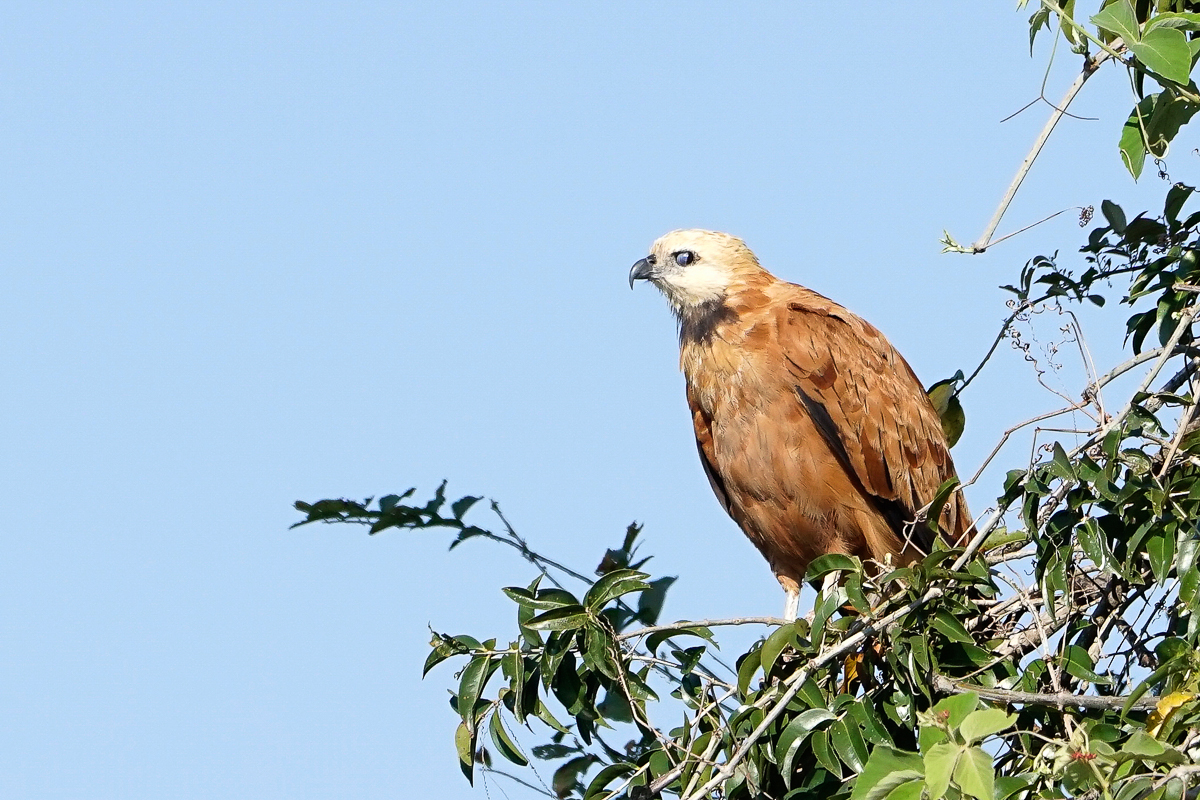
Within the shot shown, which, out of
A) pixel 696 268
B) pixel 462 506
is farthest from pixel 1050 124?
pixel 696 268

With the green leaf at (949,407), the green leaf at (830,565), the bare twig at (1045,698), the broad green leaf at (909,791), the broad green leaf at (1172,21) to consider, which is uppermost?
the green leaf at (949,407)

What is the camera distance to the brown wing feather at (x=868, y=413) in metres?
5.21

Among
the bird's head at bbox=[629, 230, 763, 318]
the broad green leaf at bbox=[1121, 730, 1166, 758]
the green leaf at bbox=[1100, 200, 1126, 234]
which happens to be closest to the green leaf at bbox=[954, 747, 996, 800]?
the broad green leaf at bbox=[1121, 730, 1166, 758]

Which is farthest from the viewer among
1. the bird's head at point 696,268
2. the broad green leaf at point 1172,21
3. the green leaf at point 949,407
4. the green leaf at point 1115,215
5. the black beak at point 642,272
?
the black beak at point 642,272

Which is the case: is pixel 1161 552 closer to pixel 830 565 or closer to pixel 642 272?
pixel 830 565

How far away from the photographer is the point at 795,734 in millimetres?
3094

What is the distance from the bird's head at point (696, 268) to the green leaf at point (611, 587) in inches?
99.1

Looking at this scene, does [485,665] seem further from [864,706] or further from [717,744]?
[864,706]

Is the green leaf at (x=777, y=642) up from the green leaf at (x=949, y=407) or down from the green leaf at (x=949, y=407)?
down

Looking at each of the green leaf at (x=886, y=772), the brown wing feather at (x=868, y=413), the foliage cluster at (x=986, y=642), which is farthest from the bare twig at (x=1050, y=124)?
the brown wing feather at (x=868, y=413)

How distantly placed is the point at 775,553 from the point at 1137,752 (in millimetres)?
3041

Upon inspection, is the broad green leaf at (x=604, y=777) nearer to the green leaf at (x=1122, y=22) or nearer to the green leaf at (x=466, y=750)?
the green leaf at (x=466, y=750)

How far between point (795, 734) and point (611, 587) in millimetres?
522

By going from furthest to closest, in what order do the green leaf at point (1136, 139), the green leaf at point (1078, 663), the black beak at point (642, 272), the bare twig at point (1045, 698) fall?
the black beak at point (642, 272) → the green leaf at point (1136, 139) → the green leaf at point (1078, 663) → the bare twig at point (1045, 698)
